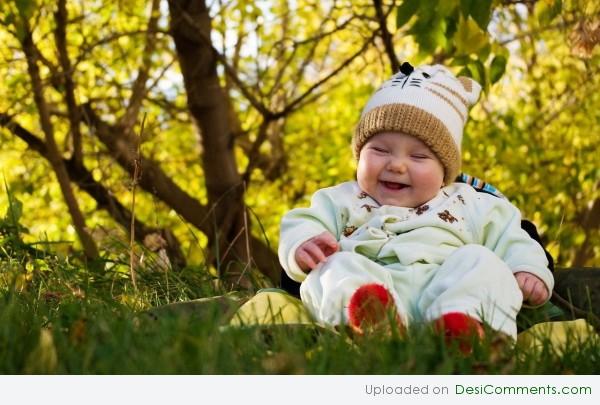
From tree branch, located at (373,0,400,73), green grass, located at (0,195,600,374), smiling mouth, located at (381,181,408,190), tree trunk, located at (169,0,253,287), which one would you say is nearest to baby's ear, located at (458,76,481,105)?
smiling mouth, located at (381,181,408,190)

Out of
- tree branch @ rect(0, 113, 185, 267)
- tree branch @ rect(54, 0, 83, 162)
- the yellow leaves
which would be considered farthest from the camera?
tree branch @ rect(54, 0, 83, 162)

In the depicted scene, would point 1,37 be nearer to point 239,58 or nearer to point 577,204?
point 239,58

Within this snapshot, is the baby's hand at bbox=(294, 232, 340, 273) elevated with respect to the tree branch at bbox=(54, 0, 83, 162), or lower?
lower

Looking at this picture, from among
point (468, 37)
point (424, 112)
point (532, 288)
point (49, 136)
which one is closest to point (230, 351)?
point (532, 288)

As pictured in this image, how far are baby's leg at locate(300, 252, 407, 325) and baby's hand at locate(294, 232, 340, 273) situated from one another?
3 centimetres

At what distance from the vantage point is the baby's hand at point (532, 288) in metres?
2.88

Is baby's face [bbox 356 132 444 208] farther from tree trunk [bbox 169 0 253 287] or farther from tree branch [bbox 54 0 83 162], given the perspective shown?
tree branch [bbox 54 0 83 162]

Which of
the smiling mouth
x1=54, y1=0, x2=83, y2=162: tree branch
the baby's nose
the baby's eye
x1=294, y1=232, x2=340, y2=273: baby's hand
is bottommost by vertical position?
x1=294, y1=232, x2=340, y2=273: baby's hand

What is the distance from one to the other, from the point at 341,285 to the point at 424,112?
0.77 meters

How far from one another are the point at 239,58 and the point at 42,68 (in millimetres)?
1590

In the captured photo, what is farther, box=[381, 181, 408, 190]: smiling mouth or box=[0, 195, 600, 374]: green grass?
box=[381, 181, 408, 190]: smiling mouth

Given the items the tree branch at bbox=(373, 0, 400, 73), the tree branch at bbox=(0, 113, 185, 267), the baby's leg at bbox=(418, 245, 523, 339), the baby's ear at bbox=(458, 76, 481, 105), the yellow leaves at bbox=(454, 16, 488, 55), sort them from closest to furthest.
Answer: the baby's leg at bbox=(418, 245, 523, 339), the baby's ear at bbox=(458, 76, 481, 105), the yellow leaves at bbox=(454, 16, 488, 55), the tree branch at bbox=(373, 0, 400, 73), the tree branch at bbox=(0, 113, 185, 267)

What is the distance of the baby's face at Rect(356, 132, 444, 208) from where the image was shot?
3082 mm

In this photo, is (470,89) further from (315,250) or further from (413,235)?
(315,250)
